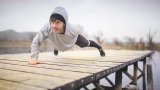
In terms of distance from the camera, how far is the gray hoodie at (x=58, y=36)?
2.27 metres

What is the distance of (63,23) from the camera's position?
7.94ft

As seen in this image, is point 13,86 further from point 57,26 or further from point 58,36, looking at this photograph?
point 58,36

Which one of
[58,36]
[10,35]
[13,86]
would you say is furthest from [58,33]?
[10,35]

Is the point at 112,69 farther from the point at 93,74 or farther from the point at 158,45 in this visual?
the point at 158,45

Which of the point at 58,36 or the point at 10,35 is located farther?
the point at 10,35

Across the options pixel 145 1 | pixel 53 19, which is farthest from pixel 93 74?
pixel 145 1

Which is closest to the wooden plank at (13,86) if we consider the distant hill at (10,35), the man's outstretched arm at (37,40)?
the man's outstretched arm at (37,40)

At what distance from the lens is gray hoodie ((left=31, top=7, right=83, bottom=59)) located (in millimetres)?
2266

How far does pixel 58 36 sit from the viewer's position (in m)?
2.56

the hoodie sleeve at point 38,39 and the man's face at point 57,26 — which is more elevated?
the man's face at point 57,26

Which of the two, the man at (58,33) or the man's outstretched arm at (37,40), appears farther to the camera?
the man at (58,33)

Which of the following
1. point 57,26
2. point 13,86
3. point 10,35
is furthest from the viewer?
point 10,35

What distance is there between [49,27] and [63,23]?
172 mm

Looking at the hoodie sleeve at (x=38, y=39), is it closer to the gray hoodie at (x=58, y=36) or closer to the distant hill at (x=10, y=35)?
the gray hoodie at (x=58, y=36)
